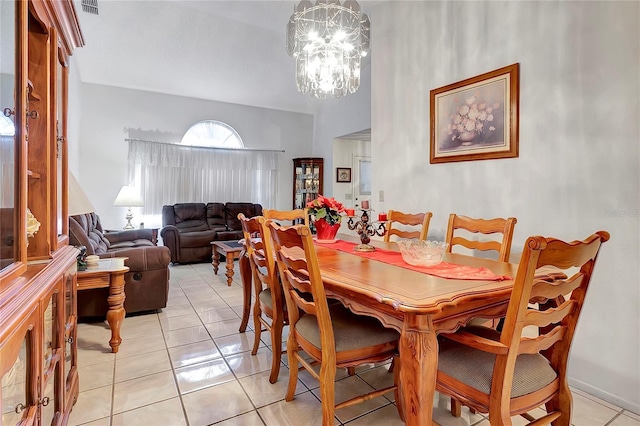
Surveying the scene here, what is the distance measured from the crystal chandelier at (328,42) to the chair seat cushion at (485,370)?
2395mm

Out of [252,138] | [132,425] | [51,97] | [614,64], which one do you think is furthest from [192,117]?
[614,64]

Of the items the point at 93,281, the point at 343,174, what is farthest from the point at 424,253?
the point at 343,174

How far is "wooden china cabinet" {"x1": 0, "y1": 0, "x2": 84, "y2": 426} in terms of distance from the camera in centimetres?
87

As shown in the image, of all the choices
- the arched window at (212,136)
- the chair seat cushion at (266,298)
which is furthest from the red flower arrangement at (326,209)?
the arched window at (212,136)

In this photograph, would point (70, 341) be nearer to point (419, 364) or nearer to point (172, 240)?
point (419, 364)

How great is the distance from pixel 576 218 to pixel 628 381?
910mm

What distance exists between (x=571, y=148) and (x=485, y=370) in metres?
1.55

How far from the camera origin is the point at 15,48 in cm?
98

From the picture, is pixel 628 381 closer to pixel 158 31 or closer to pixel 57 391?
pixel 57 391

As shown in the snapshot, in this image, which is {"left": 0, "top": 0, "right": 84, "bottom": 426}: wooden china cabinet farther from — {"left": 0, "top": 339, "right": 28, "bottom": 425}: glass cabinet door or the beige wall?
the beige wall

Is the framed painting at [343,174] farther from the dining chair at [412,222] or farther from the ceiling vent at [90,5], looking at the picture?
the ceiling vent at [90,5]

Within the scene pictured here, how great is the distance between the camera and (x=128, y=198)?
4.97 m

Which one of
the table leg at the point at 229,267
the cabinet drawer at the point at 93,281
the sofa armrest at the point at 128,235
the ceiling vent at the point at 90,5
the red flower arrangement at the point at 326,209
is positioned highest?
the ceiling vent at the point at 90,5

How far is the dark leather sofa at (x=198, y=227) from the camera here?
17.4 ft
